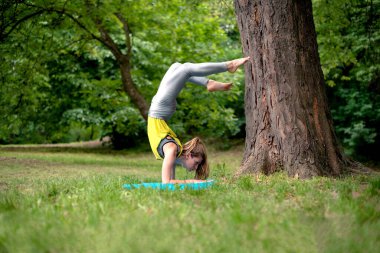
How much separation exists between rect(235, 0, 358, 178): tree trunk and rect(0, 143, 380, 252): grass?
40.5 inches

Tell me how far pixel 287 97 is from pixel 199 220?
11.6 ft

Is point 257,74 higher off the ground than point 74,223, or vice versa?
point 257,74

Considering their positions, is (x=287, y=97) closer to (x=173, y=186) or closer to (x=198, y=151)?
(x=198, y=151)

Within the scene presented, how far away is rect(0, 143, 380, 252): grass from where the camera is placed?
3684 millimetres

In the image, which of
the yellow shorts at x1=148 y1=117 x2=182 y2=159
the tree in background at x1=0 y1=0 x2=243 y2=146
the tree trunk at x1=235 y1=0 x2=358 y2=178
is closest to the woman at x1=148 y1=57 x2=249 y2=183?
the yellow shorts at x1=148 y1=117 x2=182 y2=159

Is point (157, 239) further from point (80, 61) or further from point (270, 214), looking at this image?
point (80, 61)

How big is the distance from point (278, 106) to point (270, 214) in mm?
3143

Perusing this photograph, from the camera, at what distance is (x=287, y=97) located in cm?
729

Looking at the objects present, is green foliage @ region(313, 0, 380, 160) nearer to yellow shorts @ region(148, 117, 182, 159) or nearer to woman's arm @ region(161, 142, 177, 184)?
yellow shorts @ region(148, 117, 182, 159)

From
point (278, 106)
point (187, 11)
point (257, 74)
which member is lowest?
point (278, 106)

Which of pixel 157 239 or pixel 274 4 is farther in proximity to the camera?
pixel 274 4

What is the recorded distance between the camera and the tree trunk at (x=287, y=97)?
23.6ft

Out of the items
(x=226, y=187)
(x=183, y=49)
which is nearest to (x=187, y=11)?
(x=183, y=49)

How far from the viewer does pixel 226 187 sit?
21.3 feet
